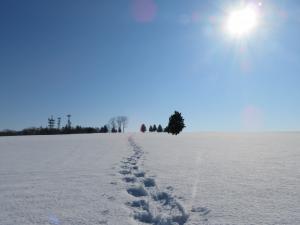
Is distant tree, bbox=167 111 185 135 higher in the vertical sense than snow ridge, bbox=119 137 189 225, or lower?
higher

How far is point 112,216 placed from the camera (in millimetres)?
3998

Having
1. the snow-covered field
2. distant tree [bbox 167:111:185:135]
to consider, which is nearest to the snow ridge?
the snow-covered field

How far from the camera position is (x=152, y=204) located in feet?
15.1

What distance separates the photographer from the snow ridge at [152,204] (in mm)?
3895

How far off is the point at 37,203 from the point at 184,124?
152 feet

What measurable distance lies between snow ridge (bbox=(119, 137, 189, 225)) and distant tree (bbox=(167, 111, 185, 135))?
42.9m

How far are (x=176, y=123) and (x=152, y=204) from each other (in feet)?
149

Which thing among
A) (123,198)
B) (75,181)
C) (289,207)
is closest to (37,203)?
(123,198)

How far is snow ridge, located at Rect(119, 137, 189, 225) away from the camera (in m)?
3.89

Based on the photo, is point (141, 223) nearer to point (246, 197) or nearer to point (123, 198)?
point (123, 198)

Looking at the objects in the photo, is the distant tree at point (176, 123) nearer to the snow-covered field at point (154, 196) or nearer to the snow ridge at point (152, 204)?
the snow-covered field at point (154, 196)

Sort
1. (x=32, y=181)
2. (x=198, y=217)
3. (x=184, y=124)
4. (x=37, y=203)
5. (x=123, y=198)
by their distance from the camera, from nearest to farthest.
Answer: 1. (x=198, y=217)
2. (x=37, y=203)
3. (x=123, y=198)
4. (x=32, y=181)
5. (x=184, y=124)

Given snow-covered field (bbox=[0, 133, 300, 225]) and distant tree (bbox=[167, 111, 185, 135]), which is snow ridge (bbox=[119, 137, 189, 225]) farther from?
distant tree (bbox=[167, 111, 185, 135])

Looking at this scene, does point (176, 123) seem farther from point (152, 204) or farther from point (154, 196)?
point (152, 204)
